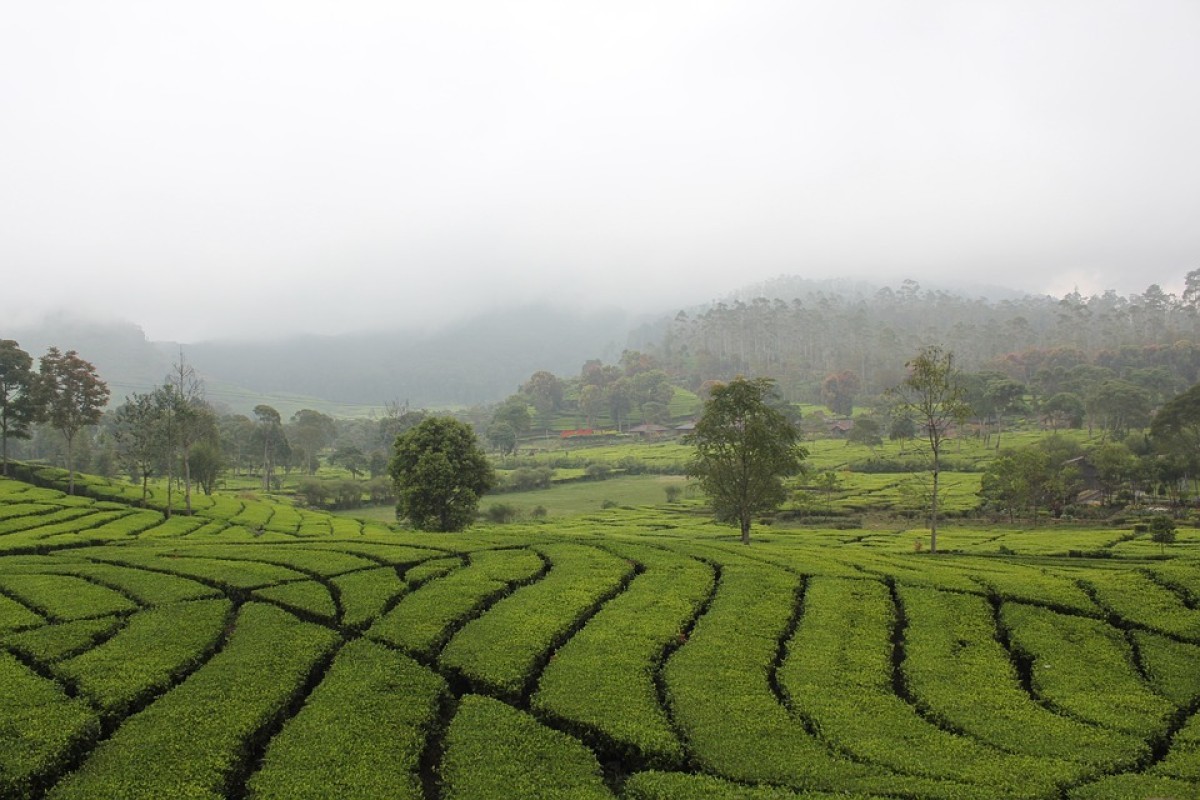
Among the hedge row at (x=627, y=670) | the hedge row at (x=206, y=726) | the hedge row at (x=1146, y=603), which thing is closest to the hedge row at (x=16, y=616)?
the hedge row at (x=206, y=726)

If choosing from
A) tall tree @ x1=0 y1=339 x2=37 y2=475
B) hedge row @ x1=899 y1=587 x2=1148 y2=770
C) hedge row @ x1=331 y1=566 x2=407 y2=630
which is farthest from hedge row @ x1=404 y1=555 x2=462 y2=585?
tall tree @ x1=0 y1=339 x2=37 y2=475

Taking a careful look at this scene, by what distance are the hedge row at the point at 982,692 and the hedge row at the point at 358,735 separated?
11.4 m

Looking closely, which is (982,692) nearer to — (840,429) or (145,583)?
(145,583)

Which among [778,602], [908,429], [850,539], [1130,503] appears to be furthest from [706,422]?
[908,429]

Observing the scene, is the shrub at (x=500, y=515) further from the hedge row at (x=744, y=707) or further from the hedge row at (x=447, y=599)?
the hedge row at (x=744, y=707)

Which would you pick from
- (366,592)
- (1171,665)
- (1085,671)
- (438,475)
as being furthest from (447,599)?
(438,475)

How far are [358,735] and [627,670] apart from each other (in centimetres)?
628

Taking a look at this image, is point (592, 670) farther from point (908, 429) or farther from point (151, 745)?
point (908, 429)

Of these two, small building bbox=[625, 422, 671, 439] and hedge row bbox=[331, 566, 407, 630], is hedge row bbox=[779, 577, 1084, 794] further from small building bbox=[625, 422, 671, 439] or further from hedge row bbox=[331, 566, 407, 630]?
small building bbox=[625, 422, 671, 439]

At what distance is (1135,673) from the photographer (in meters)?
16.1

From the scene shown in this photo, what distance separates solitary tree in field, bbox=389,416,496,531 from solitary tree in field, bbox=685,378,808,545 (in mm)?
15192

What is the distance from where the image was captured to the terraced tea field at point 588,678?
11836 millimetres

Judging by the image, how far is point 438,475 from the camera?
4128 cm

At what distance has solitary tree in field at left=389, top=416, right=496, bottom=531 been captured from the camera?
4131 cm
